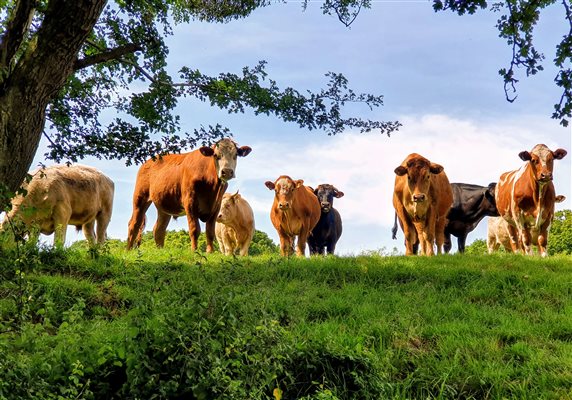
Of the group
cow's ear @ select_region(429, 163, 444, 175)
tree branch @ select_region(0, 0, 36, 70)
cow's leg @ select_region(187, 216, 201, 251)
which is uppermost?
cow's ear @ select_region(429, 163, 444, 175)

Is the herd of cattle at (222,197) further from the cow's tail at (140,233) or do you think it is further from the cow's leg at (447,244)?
the cow's leg at (447,244)

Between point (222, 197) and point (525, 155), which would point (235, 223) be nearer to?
point (222, 197)

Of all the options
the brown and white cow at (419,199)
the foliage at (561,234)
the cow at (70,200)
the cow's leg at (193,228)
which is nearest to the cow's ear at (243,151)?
the cow's leg at (193,228)

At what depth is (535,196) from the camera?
50.7 ft

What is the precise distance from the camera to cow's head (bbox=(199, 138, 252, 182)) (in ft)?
48.6

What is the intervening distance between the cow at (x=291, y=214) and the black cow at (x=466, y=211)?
5.40 meters

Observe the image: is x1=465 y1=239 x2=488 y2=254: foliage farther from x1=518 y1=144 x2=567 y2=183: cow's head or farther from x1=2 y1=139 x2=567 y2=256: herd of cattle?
x1=518 y1=144 x2=567 y2=183: cow's head

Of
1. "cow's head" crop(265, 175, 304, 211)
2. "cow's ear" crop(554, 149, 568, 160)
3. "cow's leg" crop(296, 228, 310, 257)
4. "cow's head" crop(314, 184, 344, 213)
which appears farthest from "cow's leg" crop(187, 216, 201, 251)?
"cow's ear" crop(554, 149, 568, 160)

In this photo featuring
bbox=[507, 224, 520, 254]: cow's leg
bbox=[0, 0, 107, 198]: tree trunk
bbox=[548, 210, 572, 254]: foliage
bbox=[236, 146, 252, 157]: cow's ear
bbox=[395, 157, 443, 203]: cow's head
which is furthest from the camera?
bbox=[548, 210, 572, 254]: foliage

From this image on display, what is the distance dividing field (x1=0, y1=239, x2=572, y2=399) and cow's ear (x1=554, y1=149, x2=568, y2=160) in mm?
5335

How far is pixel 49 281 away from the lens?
9984mm

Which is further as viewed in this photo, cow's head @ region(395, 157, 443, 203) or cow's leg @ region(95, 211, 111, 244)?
cow's leg @ region(95, 211, 111, 244)

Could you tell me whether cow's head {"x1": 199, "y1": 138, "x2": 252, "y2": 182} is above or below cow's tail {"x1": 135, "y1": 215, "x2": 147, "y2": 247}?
above

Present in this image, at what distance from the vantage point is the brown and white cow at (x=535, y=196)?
15.2 metres
